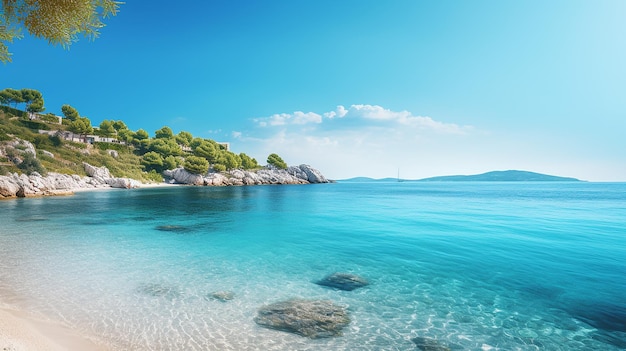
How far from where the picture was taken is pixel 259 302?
10.1 metres

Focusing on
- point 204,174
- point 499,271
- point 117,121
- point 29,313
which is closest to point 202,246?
point 29,313

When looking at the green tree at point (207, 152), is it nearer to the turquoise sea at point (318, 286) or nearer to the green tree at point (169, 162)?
the green tree at point (169, 162)

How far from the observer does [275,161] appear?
172 m

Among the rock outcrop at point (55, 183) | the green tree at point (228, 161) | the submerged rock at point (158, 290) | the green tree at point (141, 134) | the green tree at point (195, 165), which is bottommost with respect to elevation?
the submerged rock at point (158, 290)

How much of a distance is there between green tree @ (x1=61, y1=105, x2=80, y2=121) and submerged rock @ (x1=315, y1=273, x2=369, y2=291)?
132m

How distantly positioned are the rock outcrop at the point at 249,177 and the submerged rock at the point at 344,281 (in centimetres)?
10317

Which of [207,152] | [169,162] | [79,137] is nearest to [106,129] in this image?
[79,137]

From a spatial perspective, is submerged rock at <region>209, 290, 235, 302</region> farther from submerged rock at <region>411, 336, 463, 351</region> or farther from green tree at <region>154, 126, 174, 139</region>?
green tree at <region>154, 126, 174, 139</region>

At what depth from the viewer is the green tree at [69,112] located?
350 ft

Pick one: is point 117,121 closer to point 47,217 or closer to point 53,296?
point 47,217

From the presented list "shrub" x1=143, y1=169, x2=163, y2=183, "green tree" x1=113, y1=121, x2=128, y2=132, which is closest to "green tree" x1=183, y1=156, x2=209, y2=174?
"shrub" x1=143, y1=169, x2=163, y2=183

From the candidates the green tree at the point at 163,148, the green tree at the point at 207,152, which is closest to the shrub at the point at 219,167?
the green tree at the point at 207,152

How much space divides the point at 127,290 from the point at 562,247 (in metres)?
25.9

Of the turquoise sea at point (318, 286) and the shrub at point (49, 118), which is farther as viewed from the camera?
the shrub at point (49, 118)
